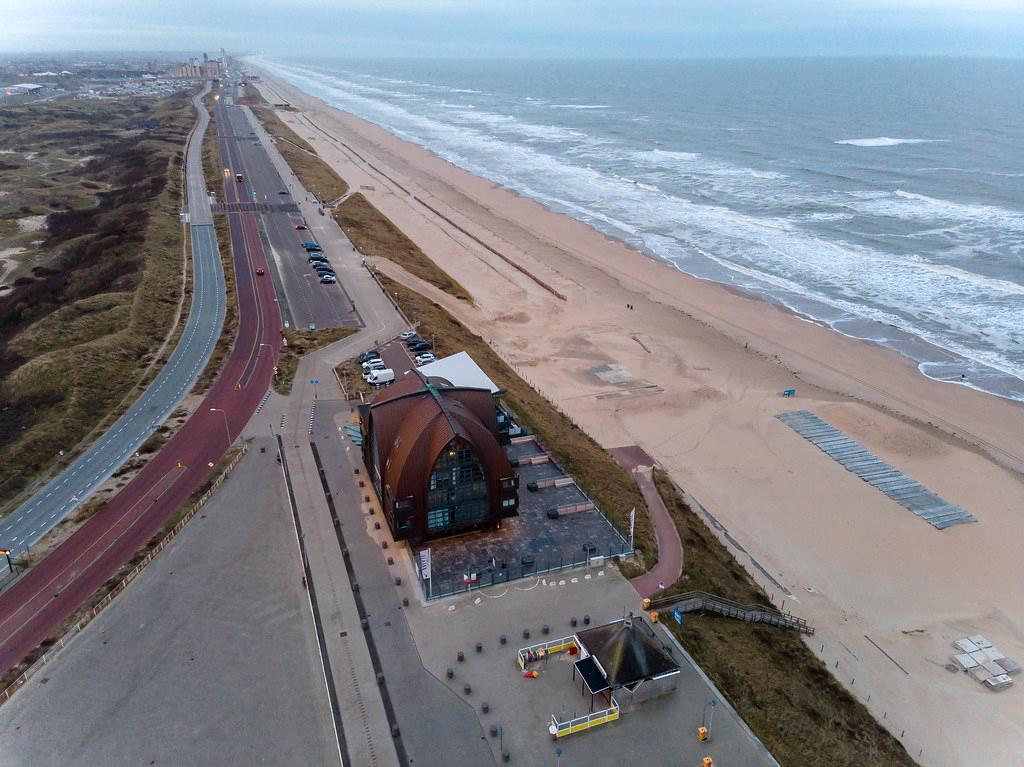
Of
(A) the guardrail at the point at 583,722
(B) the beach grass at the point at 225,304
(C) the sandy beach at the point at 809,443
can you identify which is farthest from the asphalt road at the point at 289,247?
(A) the guardrail at the point at 583,722

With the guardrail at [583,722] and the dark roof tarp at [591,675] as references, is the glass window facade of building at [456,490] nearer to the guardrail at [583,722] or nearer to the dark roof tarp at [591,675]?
the dark roof tarp at [591,675]

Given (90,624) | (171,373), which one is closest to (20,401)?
(171,373)

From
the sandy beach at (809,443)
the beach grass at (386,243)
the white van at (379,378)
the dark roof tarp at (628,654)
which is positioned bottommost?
the sandy beach at (809,443)

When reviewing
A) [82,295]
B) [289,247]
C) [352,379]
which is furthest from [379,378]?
[289,247]

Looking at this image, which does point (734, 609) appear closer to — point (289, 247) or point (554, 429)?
point (554, 429)

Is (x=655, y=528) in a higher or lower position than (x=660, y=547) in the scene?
lower

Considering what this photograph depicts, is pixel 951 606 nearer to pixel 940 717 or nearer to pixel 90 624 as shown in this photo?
pixel 940 717
